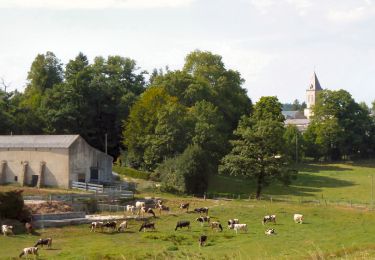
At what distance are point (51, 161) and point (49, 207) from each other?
16464 millimetres

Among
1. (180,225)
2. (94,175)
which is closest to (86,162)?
(94,175)

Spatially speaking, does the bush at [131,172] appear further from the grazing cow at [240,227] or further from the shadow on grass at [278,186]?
the grazing cow at [240,227]

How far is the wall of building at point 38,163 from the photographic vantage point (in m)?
57.9

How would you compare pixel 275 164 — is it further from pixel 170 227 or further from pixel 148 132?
pixel 170 227

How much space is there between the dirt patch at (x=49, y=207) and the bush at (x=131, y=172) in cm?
2008

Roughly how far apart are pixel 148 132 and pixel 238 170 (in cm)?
1303

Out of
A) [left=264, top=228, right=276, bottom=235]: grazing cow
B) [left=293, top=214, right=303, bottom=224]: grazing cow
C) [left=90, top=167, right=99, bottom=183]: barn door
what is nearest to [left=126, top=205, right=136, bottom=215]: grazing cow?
[left=293, top=214, right=303, bottom=224]: grazing cow

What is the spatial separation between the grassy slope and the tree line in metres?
2.75

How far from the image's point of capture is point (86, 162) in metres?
59.8

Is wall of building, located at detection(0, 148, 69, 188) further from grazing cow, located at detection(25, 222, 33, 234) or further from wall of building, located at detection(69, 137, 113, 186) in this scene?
grazing cow, located at detection(25, 222, 33, 234)

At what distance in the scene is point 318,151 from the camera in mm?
101125

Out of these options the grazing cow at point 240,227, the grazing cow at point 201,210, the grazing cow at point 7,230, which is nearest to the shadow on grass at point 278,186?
the grazing cow at point 201,210

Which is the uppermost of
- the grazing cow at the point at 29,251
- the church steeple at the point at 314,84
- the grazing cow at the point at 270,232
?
the church steeple at the point at 314,84

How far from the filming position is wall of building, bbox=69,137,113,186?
58.2 m
